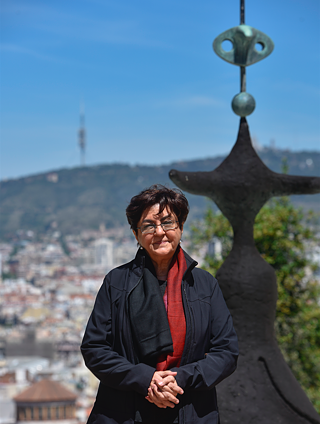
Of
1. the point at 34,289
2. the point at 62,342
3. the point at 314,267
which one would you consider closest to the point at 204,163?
the point at 34,289

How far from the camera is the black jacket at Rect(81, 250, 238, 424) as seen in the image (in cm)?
196

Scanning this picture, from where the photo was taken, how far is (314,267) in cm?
1084

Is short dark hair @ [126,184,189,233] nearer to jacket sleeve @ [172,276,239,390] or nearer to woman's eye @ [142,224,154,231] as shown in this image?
woman's eye @ [142,224,154,231]

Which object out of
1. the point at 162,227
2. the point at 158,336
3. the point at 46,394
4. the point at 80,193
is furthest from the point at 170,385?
the point at 80,193

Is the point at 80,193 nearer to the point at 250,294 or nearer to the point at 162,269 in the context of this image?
the point at 250,294

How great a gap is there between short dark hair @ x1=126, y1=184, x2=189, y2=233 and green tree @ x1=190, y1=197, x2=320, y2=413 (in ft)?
22.6

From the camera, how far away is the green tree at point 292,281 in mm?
9516

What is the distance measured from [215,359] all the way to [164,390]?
21 cm

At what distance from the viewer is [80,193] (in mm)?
168500

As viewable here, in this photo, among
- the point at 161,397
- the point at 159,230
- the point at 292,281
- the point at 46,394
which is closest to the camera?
the point at 161,397

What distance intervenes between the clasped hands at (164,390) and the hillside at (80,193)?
438 feet

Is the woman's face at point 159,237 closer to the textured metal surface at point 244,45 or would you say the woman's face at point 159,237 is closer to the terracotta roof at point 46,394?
the textured metal surface at point 244,45

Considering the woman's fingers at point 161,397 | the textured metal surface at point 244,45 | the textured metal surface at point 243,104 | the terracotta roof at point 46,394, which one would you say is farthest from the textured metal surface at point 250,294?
the terracotta roof at point 46,394

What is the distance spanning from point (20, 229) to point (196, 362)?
158897 mm
